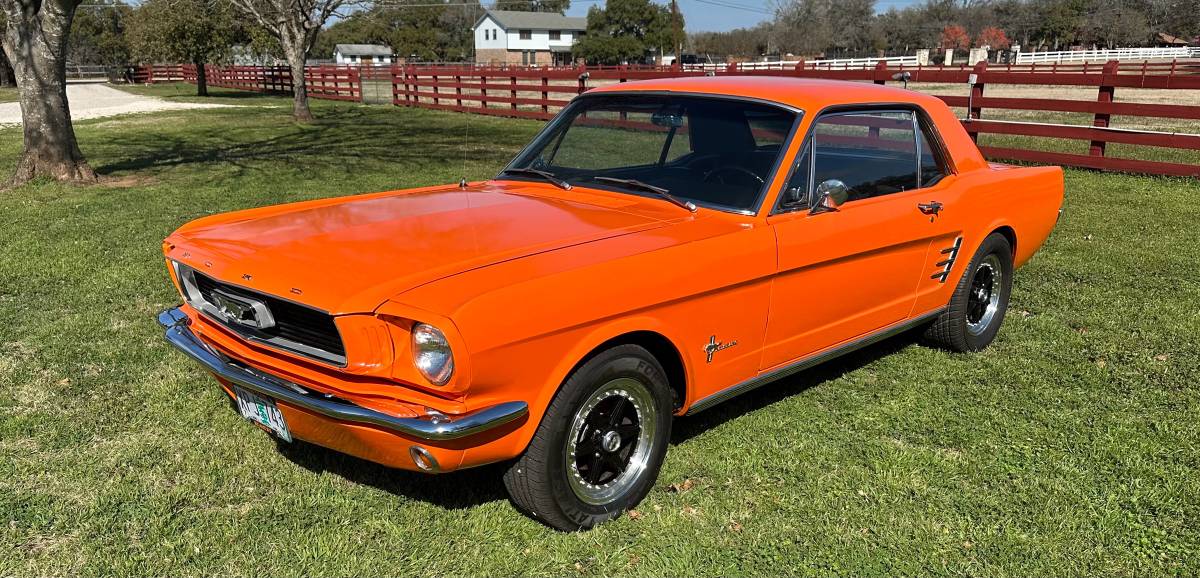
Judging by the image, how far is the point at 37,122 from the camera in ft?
34.3

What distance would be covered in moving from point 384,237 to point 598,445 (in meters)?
1.12

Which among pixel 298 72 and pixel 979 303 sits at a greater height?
pixel 298 72

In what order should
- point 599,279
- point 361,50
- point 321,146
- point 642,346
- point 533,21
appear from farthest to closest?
1. point 533,21
2. point 361,50
3. point 321,146
4. point 642,346
5. point 599,279

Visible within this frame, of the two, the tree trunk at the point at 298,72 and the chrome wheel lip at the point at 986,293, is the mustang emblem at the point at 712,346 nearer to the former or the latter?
the chrome wheel lip at the point at 986,293

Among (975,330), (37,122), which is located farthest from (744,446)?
(37,122)

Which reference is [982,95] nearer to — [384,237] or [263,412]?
[384,237]

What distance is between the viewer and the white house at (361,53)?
317 ft

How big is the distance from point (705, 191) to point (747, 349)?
28.9 inches

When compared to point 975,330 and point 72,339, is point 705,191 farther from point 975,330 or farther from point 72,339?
point 72,339

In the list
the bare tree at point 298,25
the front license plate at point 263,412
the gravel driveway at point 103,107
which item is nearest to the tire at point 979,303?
the front license plate at point 263,412

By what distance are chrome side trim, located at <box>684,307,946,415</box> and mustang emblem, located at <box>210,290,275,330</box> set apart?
164cm

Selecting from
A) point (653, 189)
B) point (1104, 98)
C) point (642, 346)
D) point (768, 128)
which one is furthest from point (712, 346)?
point (1104, 98)

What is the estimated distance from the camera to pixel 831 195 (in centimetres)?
367

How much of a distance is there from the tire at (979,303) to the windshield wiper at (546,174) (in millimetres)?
2269
